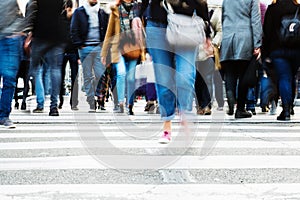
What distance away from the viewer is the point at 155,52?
4715 mm

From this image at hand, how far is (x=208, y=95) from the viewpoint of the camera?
8516mm

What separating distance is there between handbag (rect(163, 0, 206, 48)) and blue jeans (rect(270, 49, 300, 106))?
2819 millimetres

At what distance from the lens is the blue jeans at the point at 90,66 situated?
A: 8523 millimetres

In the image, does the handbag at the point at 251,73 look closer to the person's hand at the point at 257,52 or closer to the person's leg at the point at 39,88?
the person's hand at the point at 257,52

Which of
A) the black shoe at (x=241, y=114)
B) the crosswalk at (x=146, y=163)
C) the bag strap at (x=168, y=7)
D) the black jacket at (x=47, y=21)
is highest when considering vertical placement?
the black jacket at (x=47, y=21)

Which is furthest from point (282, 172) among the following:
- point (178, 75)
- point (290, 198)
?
point (178, 75)

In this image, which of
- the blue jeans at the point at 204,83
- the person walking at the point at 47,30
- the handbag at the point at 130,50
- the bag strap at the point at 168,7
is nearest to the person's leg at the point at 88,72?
the handbag at the point at 130,50

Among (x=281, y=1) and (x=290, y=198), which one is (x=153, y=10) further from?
(x=281, y=1)

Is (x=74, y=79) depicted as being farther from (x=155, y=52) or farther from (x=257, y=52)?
(x=155, y=52)

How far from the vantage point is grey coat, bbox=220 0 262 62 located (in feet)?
24.5

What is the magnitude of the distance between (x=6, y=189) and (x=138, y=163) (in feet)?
3.52

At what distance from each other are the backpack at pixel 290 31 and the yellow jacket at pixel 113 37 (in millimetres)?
2012

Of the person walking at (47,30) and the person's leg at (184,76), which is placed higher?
the person walking at (47,30)

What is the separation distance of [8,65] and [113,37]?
2428 mm
